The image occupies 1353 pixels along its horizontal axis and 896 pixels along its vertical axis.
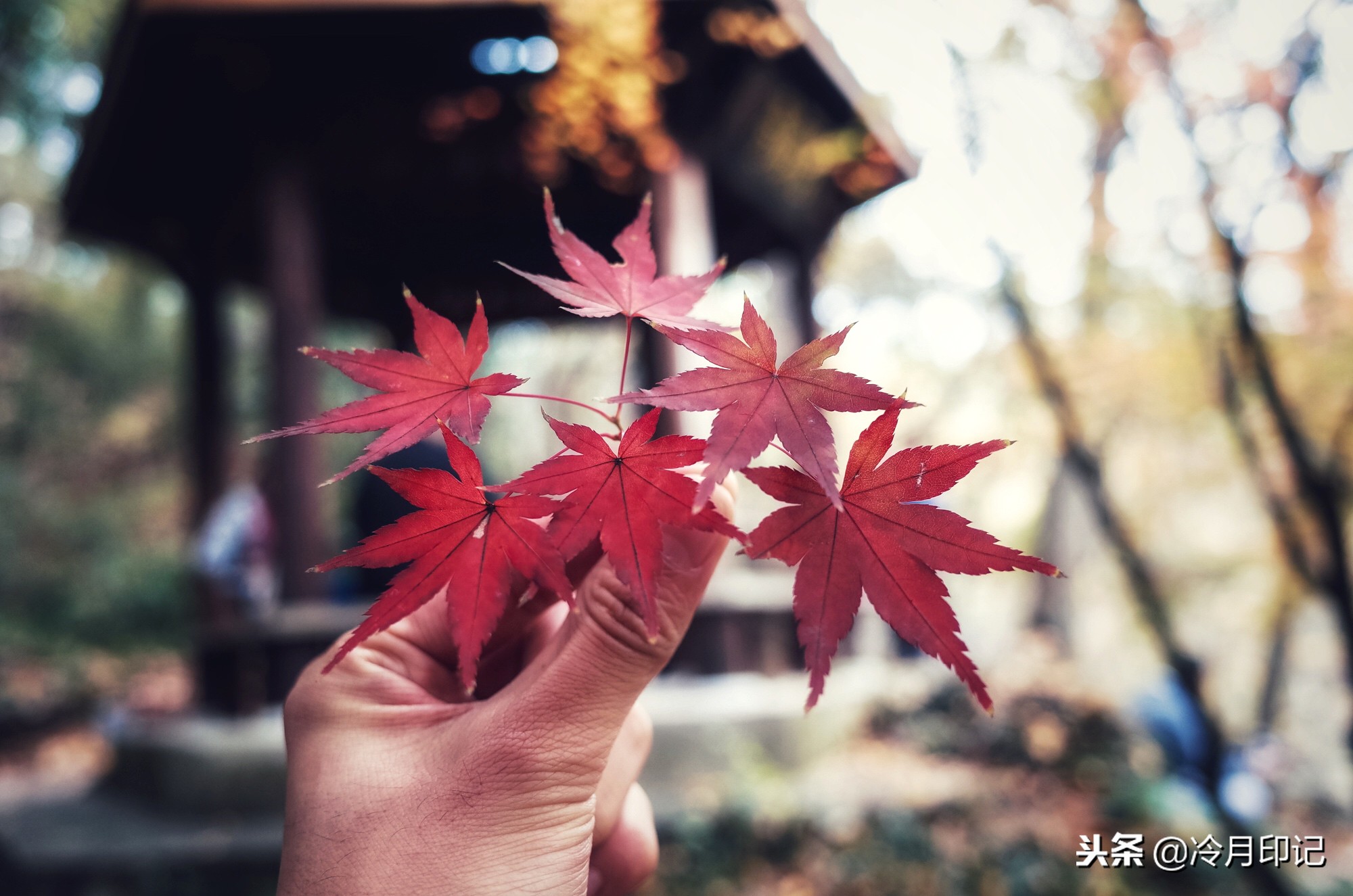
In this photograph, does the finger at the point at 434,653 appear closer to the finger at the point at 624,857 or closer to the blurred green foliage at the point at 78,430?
the finger at the point at 624,857

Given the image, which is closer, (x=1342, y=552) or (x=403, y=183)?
(x=1342, y=552)

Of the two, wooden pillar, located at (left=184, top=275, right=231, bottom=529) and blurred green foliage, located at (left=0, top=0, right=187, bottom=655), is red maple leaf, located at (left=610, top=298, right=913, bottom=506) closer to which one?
wooden pillar, located at (left=184, top=275, right=231, bottom=529)

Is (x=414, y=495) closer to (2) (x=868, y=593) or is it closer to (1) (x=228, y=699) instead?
(2) (x=868, y=593)

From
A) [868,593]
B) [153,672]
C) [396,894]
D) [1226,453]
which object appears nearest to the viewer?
[868,593]

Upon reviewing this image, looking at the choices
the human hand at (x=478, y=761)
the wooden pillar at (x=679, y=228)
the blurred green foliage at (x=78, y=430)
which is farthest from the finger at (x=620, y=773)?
the blurred green foliage at (x=78, y=430)

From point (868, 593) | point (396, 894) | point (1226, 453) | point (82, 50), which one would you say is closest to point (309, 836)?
point (396, 894)

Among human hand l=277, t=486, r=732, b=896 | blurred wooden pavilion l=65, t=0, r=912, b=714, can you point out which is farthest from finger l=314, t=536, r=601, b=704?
blurred wooden pavilion l=65, t=0, r=912, b=714

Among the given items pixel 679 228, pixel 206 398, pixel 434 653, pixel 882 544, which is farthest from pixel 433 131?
pixel 882 544
